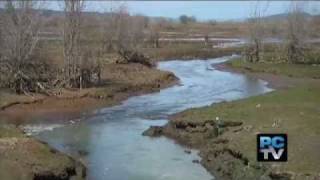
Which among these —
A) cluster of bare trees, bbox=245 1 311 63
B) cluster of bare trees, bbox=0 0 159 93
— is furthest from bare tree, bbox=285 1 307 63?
cluster of bare trees, bbox=0 0 159 93

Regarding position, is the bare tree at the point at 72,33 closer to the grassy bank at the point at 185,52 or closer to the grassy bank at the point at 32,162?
the grassy bank at the point at 32,162

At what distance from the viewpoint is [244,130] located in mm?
26000

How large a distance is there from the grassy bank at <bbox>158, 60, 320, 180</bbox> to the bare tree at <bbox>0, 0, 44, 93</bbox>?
12.8 m

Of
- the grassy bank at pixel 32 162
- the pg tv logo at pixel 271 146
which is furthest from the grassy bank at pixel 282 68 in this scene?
the pg tv logo at pixel 271 146

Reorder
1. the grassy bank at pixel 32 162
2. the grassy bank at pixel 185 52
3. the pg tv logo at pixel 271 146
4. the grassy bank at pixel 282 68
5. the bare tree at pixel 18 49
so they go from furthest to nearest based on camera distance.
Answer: the grassy bank at pixel 185 52
the grassy bank at pixel 282 68
the bare tree at pixel 18 49
the grassy bank at pixel 32 162
the pg tv logo at pixel 271 146

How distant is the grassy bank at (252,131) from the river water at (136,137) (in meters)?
0.90

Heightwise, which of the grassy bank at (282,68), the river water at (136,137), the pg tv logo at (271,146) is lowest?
the river water at (136,137)

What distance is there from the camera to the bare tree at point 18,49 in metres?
41.4

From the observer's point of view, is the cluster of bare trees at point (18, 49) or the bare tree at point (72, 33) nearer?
the cluster of bare trees at point (18, 49)

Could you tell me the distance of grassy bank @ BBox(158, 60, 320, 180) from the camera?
2025cm

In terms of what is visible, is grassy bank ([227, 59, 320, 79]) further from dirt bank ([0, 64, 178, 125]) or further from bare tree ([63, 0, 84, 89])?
bare tree ([63, 0, 84, 89])

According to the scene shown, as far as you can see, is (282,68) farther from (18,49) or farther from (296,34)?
(18,49)

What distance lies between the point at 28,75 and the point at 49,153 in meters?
20.7

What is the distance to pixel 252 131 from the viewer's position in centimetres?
2553
